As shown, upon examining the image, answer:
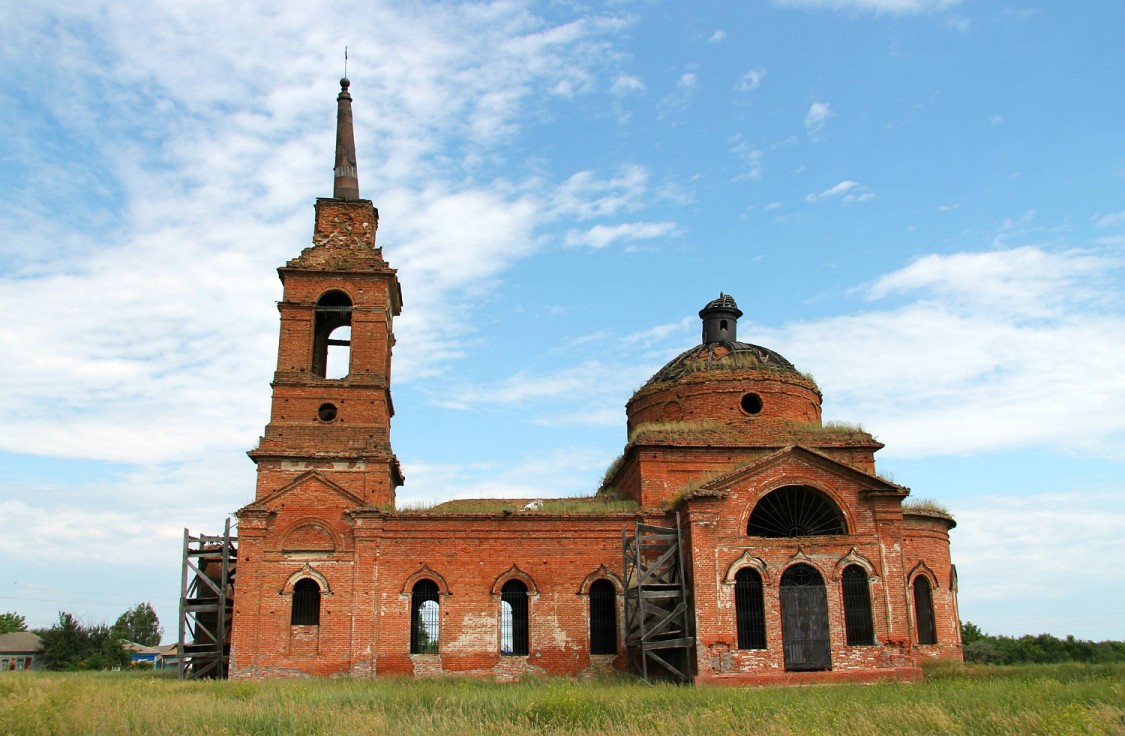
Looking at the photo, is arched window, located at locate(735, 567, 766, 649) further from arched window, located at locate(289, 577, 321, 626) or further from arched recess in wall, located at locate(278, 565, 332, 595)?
arched window, located at locate(289, 577, 321, 626)

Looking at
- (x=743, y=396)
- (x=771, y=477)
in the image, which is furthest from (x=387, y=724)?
(x=743, y=396)

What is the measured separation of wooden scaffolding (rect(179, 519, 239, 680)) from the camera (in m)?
20.6

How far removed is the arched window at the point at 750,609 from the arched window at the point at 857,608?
1868 mm

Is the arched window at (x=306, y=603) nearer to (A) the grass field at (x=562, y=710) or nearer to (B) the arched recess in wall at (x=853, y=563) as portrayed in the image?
(A) the grass field at (x=562, y=710)

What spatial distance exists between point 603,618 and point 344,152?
46.4 ft

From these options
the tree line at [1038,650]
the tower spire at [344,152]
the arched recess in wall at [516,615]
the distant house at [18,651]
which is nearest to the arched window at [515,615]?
the arched recess in wall at [516,615]

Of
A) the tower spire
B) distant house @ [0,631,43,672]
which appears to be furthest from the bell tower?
distant house @ [0,631,43,672]

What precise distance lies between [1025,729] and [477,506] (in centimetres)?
1449

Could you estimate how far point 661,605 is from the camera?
2078 cm

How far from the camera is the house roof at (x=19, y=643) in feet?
171

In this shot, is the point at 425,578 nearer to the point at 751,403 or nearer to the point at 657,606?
the point at 657,606

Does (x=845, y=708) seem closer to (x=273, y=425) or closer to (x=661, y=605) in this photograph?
(x=661, y=605)

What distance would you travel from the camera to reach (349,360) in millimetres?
22844

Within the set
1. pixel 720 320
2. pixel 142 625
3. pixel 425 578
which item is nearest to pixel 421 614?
pixel 425 578
